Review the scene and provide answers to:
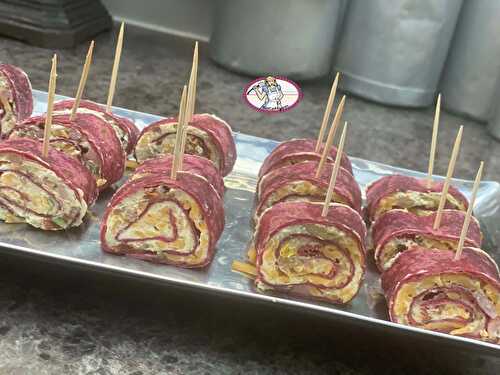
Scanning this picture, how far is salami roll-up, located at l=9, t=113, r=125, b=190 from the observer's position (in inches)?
75.7

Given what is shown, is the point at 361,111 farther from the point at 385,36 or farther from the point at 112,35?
the point at 112,35

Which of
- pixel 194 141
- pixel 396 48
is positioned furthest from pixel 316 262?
pixel 396 48

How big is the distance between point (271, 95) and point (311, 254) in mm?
482

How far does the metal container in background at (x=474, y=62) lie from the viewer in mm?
3453

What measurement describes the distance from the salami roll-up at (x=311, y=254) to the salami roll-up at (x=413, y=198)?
0.35 metres

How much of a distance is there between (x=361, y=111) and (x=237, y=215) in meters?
1.71

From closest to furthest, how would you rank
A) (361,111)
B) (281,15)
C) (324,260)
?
1. (324,260)
2. (281,15)
3. (361,111)

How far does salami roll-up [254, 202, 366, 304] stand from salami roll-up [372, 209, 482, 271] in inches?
5.1

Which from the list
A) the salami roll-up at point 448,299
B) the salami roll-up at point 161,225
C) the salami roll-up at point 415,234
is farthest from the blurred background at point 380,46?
the salami roll-up at point 448,299

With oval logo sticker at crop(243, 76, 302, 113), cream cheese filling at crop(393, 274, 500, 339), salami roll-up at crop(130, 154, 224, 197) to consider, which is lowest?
cream cheese filling at crop(393, 274, 500, 339)

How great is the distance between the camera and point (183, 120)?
5.70 ft

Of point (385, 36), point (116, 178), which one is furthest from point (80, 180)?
point (385, 36)

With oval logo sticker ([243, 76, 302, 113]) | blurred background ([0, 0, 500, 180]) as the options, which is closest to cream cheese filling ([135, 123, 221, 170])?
oval logo sticker ([243, 76, 302, 113])

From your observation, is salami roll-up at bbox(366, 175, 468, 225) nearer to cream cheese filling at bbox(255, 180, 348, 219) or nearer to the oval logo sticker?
cream cheese filling at bbox(255, 180, 348, 219)
